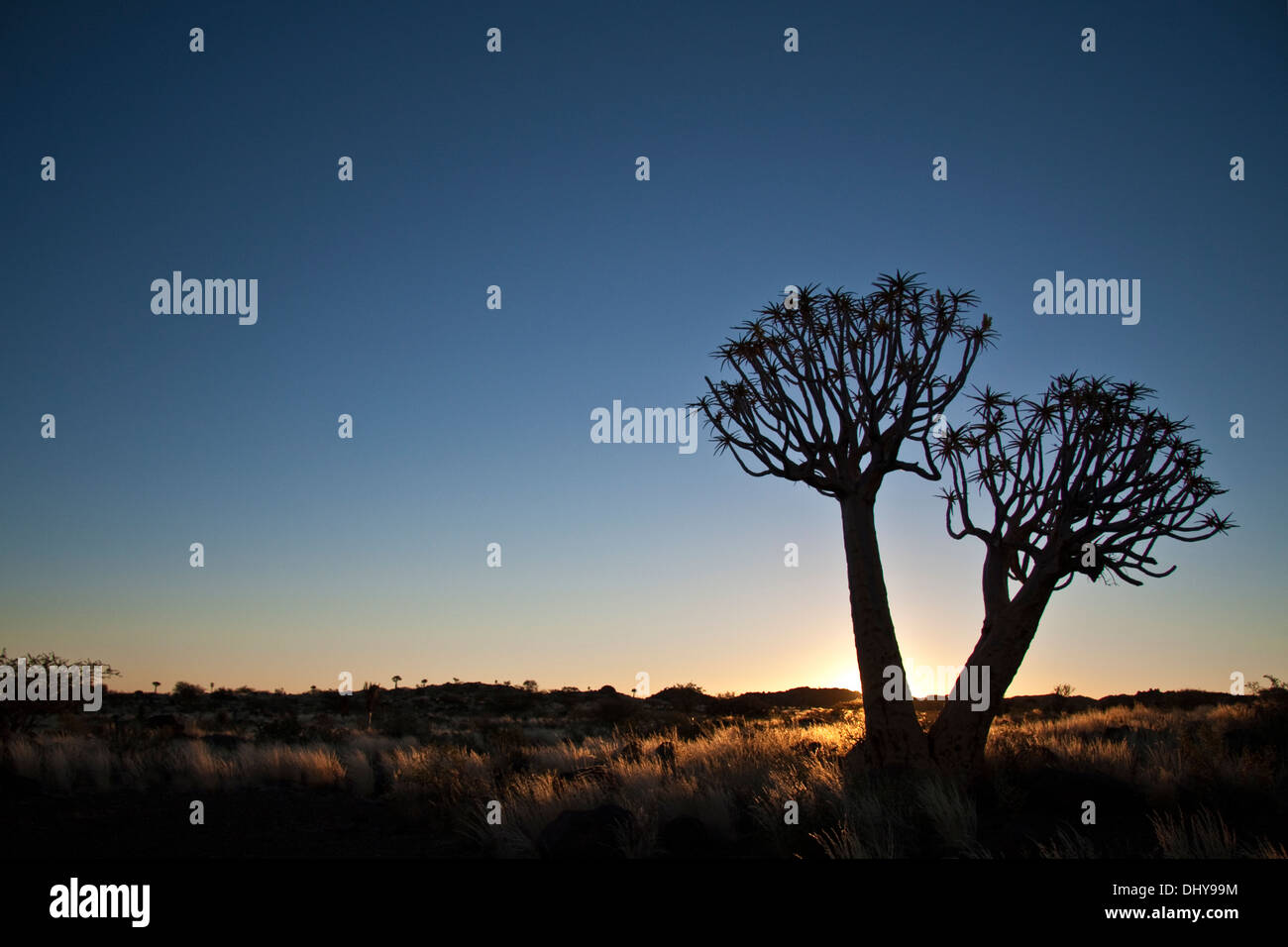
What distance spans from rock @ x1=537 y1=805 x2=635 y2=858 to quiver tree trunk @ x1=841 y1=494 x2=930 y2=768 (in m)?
4.12

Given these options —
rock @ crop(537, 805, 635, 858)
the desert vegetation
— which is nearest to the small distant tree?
the desert vegetation

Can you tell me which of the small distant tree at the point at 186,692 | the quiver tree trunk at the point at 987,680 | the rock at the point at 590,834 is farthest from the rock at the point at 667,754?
the small distant tree at the point at 186,692

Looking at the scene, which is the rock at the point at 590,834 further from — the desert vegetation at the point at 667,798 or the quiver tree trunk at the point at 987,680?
the quiver tree trunk at the point at 987,680

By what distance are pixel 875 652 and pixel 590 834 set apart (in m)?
5.08

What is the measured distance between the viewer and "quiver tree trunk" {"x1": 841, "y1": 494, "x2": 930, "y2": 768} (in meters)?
10.5

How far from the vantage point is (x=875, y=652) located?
10.8 m

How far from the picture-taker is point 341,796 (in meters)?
13.2

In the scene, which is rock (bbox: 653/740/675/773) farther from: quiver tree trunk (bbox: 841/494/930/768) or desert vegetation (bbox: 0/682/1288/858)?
quiver tree trunk (bbox: 841/494/930/768)

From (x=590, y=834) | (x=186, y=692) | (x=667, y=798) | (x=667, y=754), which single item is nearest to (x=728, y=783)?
(x=667, y=798)
